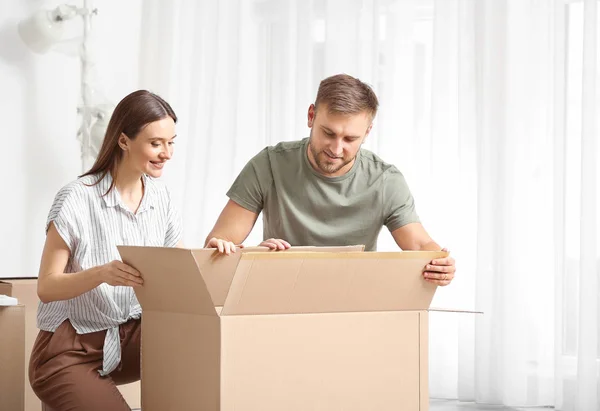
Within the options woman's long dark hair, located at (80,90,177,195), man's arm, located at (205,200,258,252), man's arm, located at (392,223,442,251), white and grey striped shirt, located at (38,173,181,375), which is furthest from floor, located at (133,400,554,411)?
woman's long dark hair, located at (80,90,177,195)

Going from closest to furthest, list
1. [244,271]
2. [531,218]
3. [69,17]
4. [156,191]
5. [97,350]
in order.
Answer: [244,271] < [97,350] < [156,191] < [531,218] < [69,17]

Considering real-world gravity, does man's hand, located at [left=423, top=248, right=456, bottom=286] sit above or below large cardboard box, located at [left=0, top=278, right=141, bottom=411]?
above

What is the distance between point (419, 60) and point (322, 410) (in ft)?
6.45

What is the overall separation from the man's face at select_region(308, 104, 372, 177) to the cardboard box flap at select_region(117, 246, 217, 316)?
0.56 m

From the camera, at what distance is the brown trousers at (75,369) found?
1.60 metres

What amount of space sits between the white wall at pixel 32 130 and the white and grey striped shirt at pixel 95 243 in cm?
161

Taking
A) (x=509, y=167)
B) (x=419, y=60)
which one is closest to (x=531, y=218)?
(x=509, y=167)

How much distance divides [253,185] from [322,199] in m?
0.17

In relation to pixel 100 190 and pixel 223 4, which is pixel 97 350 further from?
pixel 223 4

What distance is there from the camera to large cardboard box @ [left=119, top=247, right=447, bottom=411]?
1346 mm

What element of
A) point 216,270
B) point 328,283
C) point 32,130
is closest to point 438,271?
point 328,283

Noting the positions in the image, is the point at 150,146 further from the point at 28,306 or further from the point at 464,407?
the point at 464,407

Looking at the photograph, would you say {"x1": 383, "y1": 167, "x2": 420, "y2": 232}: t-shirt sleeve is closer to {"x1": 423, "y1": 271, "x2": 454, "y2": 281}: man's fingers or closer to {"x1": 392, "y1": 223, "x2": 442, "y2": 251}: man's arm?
{"x1": 392, "y1": 223, "x2": 442, "y2": 251}: man's arm

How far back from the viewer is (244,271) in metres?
1.34
